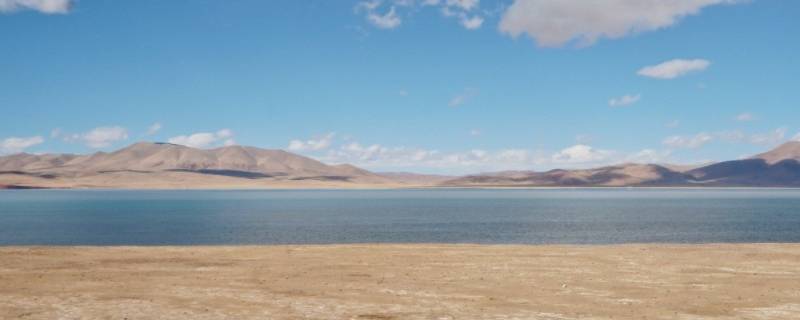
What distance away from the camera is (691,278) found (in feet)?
107

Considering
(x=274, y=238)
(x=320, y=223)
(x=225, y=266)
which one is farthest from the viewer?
(x=320, y=223)

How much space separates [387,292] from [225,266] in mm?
12372

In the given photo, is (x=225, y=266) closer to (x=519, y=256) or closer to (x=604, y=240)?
(x=519, y=256)

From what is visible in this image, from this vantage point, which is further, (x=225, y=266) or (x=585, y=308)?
(x=225, y=266)

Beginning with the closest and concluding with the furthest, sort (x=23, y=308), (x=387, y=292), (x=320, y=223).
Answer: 1. (x=23, y=308)
2. (x=387, y=292)
3. (x=320, y=223)

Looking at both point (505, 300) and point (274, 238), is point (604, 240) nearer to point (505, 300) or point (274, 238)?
point (274, 238)

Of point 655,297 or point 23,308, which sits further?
point 655,297

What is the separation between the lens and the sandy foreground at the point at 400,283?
78.1 feet

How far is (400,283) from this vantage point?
1214 inches

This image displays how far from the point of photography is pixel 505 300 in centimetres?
2620

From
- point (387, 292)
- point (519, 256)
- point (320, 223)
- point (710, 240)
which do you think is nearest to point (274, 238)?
point (320, 223)

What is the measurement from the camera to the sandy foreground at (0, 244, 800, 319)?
2381 cm

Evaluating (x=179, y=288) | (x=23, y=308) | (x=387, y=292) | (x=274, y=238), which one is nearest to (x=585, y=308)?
(x=387, y=292)

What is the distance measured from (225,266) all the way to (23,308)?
13668mm
